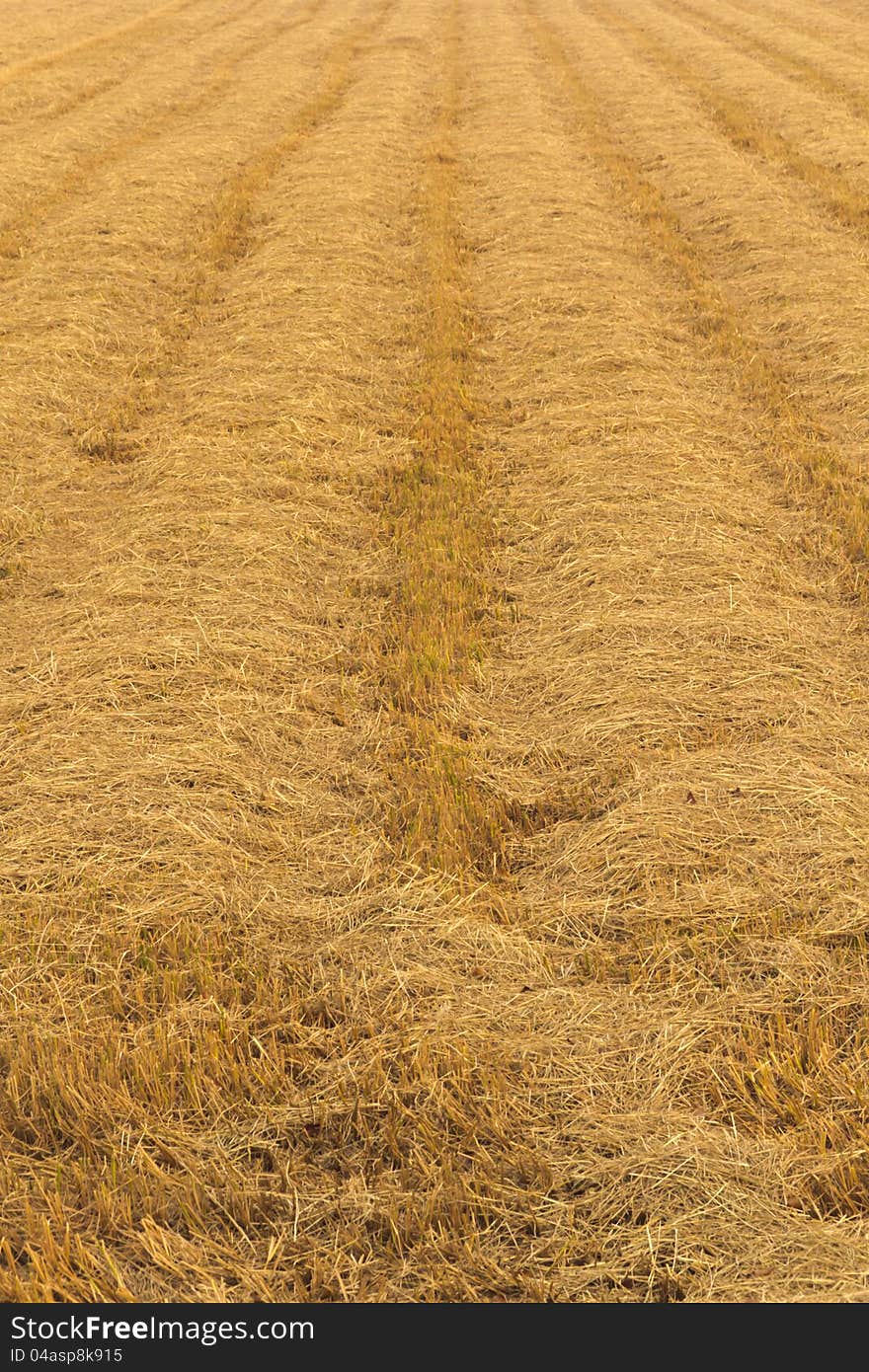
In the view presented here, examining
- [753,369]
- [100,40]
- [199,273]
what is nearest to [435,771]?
[753,369]

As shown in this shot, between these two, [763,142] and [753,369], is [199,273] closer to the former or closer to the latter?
[753,369]

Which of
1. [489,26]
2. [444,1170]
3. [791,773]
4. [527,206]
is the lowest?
[444,1170]

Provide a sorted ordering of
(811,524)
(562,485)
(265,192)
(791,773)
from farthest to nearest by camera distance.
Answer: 1. (265,192)
2. (562,485)
3. (811,524)
4. (791,773)

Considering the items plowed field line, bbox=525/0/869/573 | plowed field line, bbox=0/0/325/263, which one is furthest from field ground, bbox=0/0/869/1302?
plowed field line, bbox=0/0/325/263

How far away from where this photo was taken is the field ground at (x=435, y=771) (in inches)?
104

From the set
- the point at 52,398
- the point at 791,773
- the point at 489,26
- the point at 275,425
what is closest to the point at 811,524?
the point at 791,773

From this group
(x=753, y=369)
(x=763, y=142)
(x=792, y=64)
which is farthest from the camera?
(x=792, y=64)

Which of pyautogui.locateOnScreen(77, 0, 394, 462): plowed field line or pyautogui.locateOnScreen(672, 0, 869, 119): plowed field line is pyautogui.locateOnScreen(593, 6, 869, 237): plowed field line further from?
pyautogui.locateOnScreen(77, 0, 394, 462): plowed field line

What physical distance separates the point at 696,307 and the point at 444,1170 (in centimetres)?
864

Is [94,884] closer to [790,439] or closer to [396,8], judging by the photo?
[790,439]

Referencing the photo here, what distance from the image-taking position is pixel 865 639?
5.05 meters

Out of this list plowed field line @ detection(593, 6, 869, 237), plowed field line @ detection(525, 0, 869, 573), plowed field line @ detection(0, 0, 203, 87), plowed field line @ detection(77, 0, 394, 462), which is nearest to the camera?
plowed field line @ detection(525, 0, 869, 573)

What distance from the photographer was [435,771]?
167 inches

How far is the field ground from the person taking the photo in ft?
8.70
